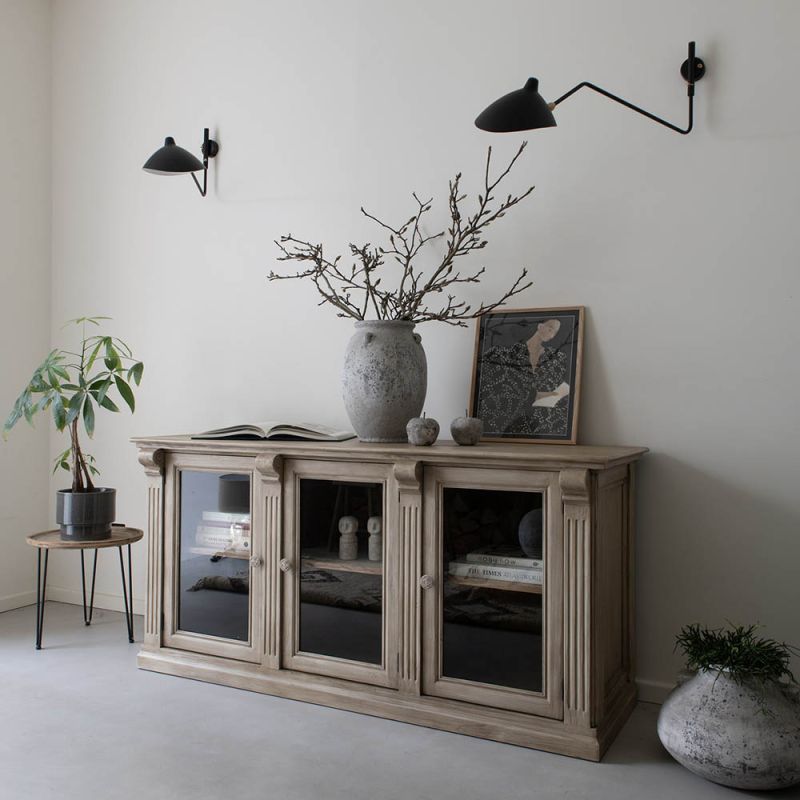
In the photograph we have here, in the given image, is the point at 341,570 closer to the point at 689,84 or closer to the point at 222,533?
the point at 222,533

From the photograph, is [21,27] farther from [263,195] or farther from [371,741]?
[371,741]

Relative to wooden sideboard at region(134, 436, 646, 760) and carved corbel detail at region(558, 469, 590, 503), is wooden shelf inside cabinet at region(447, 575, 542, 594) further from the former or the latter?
carved corbel detail at region(558, 469, 590, 503)

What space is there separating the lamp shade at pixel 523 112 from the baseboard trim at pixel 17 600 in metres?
2.82

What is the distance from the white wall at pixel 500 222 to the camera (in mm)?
2242

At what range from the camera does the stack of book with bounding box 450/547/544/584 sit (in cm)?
207

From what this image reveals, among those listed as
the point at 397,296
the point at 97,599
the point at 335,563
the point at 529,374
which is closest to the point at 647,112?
the point at 529,374

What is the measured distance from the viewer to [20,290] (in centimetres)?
339

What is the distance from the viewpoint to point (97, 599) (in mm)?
3389

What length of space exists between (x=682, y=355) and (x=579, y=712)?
1.07 metres

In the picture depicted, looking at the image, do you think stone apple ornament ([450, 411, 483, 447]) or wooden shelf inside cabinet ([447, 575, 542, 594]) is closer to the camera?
wooden shelf inside cabinet ([447, 575, 542, 594])

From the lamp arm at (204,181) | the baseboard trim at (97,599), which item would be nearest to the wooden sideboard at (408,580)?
the baseboard trim at (97,599)

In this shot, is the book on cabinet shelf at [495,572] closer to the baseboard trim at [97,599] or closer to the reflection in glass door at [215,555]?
the reflection in glass door at [215,555]

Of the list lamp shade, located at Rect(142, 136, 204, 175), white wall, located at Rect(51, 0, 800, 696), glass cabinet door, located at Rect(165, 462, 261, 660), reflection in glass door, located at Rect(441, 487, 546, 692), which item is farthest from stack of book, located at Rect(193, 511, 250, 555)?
lamp shade, located at Rect(142, 136, 204, 175)

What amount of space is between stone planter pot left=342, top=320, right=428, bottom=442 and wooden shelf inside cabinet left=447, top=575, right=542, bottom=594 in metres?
0.49
